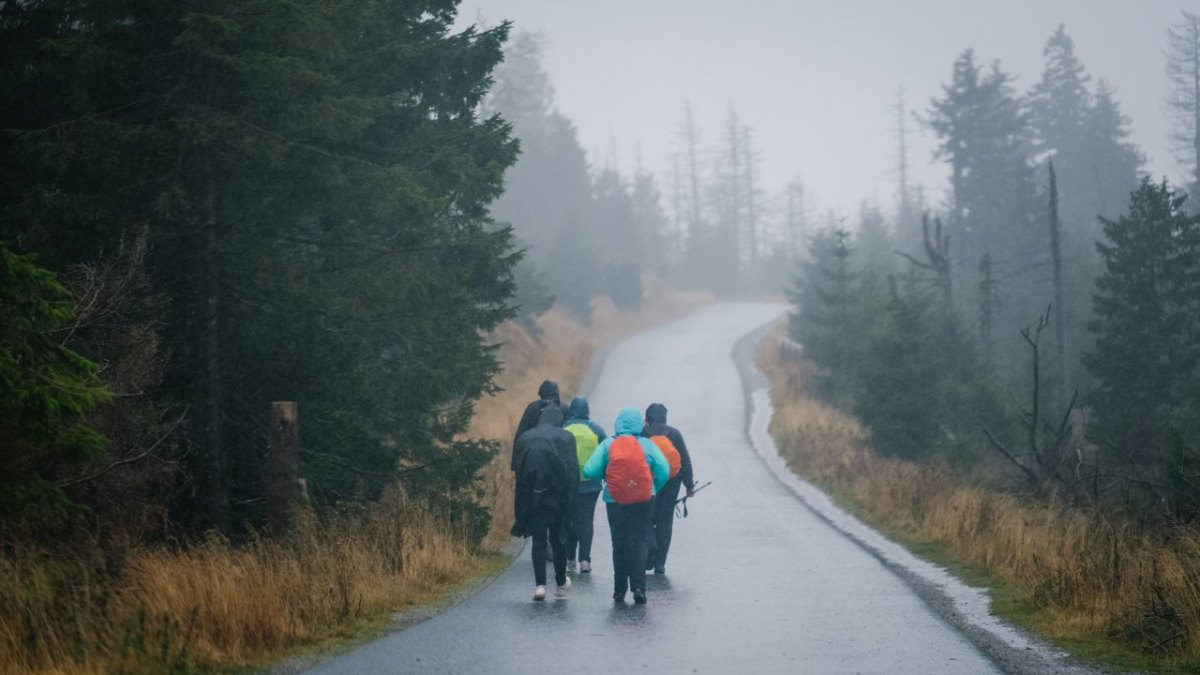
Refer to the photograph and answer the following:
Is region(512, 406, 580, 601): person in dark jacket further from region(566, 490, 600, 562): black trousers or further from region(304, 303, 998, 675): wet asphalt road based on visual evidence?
region(566, 490, 600, 562): black trousers

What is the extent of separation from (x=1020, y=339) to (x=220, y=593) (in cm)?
4254

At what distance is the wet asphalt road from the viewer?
8.66 meters

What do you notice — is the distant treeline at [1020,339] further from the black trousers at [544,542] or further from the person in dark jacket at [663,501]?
the black trousers at [544,542]

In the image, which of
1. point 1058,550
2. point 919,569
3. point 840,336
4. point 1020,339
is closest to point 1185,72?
point 1020,339

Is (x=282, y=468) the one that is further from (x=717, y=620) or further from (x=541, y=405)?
(x=717, y=620)

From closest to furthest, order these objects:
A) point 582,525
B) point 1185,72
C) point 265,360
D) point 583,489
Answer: point 583,489 < point 582,525 < point 265,360 < point 1185,72

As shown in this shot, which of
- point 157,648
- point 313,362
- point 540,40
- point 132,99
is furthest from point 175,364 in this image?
point 540,40

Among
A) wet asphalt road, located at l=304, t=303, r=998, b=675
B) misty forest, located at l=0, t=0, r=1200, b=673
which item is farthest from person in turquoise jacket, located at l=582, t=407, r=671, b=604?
misty forest, located at l=0, t=0, r=1200, b=673

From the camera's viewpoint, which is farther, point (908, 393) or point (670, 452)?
point (908, 393)

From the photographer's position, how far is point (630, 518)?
1170 centimetres

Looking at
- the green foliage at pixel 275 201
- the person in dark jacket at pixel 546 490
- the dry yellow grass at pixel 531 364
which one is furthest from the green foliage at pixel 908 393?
the person in dark jacket at pixel 546 490

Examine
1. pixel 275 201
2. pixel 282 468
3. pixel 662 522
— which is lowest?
pixel 662 522

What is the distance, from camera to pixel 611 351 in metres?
51.2

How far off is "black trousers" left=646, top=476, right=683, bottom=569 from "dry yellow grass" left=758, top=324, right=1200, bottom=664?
3.73m
